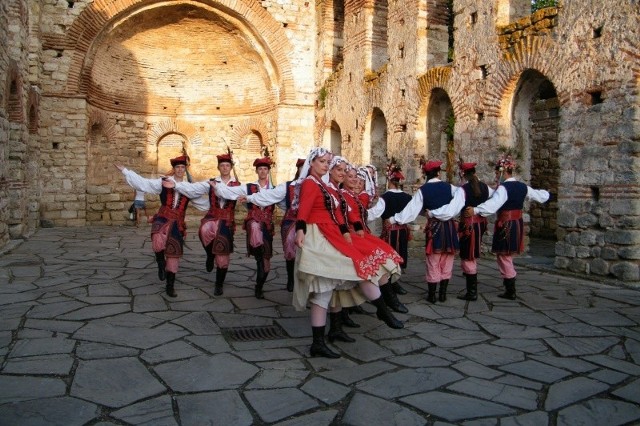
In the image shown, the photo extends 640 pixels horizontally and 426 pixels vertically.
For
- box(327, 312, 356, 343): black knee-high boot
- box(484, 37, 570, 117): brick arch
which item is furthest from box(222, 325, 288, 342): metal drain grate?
box(484, 37, 570, 117): brick arch

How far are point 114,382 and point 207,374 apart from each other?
2.08 ft

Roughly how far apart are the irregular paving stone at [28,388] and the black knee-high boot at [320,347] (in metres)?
1.82

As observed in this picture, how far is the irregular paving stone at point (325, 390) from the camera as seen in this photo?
345 centimetres

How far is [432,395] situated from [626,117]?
18.4 feet

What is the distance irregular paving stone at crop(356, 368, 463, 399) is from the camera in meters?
3.57

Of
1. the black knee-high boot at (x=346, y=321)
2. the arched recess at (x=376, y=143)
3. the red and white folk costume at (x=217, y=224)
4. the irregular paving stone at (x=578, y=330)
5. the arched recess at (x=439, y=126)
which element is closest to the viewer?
the irregular paving stone at (x=578, y=330)

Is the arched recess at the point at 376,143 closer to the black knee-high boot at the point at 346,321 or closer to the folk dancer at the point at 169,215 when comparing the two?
the folk dancer at the point at 169,215

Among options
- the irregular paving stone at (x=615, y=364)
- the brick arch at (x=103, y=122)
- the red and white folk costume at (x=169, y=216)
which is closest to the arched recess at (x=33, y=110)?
the brick arch at (x=103, y=122)

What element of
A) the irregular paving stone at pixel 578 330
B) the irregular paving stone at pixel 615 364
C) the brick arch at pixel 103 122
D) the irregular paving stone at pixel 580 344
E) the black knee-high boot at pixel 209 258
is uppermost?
the brick arch at pixel 103 122

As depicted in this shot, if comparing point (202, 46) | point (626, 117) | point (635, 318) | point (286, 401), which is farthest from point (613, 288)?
point (202, 46)

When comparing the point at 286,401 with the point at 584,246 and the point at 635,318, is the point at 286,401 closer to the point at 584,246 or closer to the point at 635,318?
the point at 635,318

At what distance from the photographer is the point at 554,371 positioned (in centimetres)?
398

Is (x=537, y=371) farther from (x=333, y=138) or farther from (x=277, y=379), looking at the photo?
(x=333, y=138)

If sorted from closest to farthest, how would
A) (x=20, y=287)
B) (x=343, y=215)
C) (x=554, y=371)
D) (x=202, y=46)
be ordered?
(x=554, y=371) → (x=343, y=215) → (x=20, y=287) → (x=202, y=46)
